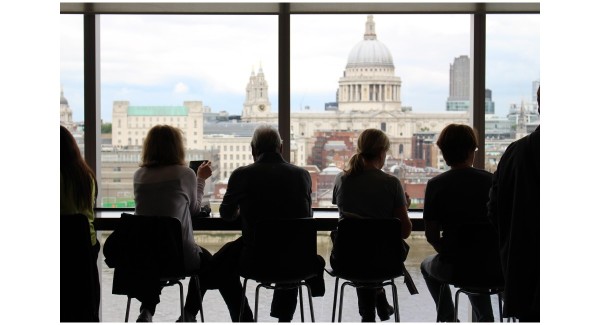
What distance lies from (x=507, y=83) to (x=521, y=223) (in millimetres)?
2671

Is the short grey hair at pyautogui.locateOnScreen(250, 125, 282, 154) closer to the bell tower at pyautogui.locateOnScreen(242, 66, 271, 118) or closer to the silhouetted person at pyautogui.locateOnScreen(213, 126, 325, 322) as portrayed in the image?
the silhouetted person at pyautogui.locateOnScreen(213, 126, 325, 322)

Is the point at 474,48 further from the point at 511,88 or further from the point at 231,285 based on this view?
the point at 231,285

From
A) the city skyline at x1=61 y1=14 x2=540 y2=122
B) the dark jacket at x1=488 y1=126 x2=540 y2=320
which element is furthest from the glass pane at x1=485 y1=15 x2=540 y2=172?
the dark jacket at x1=488 y1=126 x2=540 y2=320

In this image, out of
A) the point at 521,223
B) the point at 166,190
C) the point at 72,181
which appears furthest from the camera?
the point at 166,190

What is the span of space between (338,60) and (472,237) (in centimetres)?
218

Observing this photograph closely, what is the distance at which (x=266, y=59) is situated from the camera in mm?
4793

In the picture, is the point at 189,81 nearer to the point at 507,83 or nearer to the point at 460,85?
the point at 460,85

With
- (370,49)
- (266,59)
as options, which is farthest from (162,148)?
(370,49)

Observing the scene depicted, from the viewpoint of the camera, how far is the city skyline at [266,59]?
4762mm

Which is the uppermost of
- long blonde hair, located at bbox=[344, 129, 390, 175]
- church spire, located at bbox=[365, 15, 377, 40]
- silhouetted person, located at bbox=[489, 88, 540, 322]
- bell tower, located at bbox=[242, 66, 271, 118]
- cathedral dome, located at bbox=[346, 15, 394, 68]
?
church spire, located at bbox=[365, 15, 377, 40]

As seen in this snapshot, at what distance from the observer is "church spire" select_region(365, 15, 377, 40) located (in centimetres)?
→ 484

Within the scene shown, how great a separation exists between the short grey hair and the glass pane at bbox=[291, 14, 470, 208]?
1.21m

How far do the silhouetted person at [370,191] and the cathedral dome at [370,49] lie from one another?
1454 mm

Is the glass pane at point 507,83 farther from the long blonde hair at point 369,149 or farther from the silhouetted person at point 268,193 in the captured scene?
the silhouetted person at point 268,193
